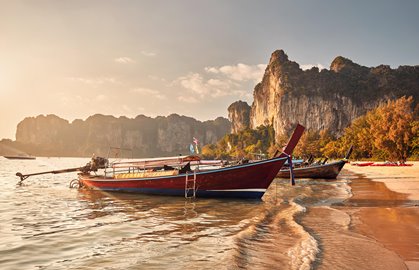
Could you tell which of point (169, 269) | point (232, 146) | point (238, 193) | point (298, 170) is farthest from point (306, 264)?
point (232, 146)

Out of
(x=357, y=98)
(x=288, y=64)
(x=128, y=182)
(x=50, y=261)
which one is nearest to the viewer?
(x=50, y=261)

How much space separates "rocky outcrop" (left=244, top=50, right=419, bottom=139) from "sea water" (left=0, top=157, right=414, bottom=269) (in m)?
134

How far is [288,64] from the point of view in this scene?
168125 millimetres

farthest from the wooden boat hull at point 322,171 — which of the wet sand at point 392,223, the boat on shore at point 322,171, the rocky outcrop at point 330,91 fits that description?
the rocky outcrop at point 330,91

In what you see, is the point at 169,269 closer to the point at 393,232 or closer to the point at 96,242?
the point at 96,242

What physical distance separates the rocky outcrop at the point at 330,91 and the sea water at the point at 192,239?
134 metres

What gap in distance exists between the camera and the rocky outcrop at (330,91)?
131125mm

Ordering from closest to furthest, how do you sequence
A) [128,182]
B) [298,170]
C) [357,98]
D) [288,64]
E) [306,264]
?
1. [306,264]
2. [128,182]
3. [298,170]
4. [357,98]
5. [288,64]

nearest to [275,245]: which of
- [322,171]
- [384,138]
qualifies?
[322,171]

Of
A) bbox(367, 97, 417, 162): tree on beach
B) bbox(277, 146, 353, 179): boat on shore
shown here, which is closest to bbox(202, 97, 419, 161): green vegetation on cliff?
bbox(367, 97, 417, 162): tree on beach

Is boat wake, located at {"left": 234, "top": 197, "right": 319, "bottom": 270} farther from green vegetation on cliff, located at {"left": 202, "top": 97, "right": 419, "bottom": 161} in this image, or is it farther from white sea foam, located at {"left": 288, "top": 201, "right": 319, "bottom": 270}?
green vegetation on cliff, located at {"left": 202, "top": 97, "right": 419, "bottom": 161}

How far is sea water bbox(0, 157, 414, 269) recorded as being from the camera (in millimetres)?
6496

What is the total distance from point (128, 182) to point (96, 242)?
12.3m

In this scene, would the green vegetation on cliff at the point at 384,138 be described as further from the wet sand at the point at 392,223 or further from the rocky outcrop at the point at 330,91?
the rocky outcrop at the point at 330,91
